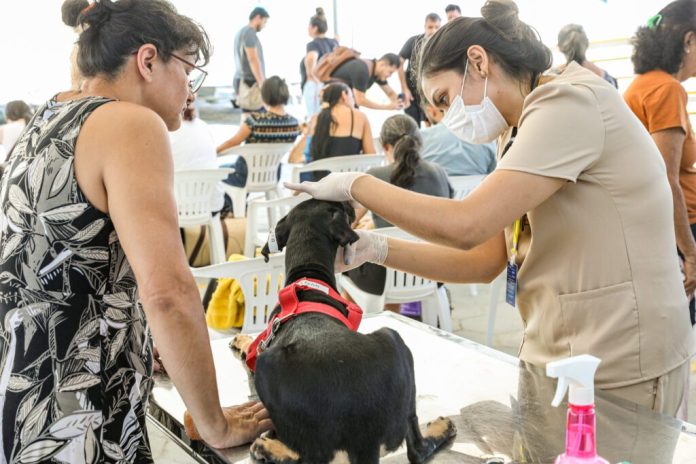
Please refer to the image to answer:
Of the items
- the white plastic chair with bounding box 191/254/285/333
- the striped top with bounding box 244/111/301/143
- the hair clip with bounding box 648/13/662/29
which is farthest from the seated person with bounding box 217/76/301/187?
the hair clip with bounding box 648/13/662/29

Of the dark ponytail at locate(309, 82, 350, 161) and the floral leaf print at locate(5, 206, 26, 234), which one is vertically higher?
the floral leaf print at locate(5, 206, 26, 234)

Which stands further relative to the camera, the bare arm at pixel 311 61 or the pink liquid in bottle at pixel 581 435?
the bare arm at pixel 311 61

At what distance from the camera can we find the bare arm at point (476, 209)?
5.12 feet

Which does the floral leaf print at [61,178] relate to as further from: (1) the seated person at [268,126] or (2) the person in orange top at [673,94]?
(1) the seated person at [268,126]

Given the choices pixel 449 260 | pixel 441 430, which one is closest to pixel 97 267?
pixel 441 430

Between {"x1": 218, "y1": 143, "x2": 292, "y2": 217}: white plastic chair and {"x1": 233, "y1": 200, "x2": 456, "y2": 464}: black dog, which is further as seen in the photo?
{"x1": 218, "y1": 143, "x2": 292, "y2": 217}: white plastic chair

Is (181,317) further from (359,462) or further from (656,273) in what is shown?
(656,273)

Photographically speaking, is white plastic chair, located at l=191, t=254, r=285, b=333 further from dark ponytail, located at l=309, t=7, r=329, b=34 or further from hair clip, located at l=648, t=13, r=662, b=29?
dark ponytail, located at l=309, t=7, r=329, b=34

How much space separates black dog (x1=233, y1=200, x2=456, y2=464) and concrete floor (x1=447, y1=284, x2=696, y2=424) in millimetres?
2987

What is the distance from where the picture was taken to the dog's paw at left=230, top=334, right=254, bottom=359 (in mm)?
1953

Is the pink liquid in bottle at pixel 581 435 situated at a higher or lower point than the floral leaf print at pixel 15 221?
lower

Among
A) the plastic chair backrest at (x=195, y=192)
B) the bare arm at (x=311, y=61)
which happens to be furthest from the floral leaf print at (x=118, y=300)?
the bare arm at (x=311, y=61)

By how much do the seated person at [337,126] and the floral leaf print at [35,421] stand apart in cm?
518

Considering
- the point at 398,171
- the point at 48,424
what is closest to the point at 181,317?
the point at 48,424
